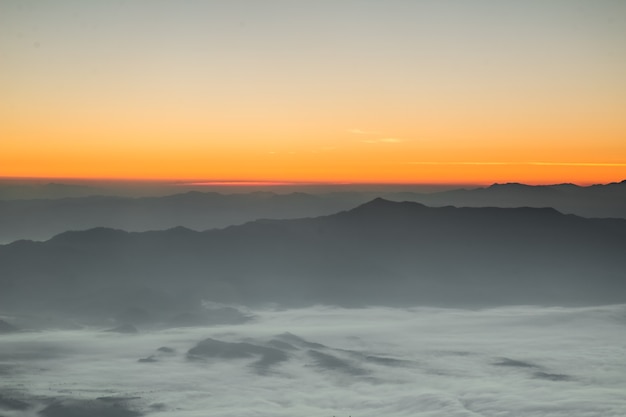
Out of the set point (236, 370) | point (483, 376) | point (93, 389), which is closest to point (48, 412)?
point (93, 389)

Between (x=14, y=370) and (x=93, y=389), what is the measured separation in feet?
118

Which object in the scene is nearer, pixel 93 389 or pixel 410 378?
pixel 93 389

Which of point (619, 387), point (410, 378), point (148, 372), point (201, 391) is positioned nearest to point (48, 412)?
point (201, 391)

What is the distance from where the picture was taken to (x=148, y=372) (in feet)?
605

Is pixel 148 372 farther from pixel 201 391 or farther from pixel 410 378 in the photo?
pixel 410 378

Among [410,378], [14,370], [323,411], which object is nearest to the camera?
[323,411]

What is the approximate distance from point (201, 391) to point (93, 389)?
25682mm

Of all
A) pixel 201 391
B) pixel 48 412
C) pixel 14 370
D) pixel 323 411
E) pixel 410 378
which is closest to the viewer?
pixel 48 412

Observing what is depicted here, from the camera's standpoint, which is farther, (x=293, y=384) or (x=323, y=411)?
(x=293, y=384)

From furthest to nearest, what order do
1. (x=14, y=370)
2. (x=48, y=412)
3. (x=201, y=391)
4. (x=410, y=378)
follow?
(x=410, y=378)
(x=14, y=370)
(x=201, y=391)
(x=48, y=412)

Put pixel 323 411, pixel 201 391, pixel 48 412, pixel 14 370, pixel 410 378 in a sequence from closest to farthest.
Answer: pixel 48 412
pixel 323 411
pixel 201 391
pixel 14 370
pixel 410 378

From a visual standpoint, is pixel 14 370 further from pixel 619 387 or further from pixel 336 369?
pixel 619 387

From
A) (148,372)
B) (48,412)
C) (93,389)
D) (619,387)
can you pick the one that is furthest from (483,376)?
(48,412)

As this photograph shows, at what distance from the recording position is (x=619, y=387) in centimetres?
18300
